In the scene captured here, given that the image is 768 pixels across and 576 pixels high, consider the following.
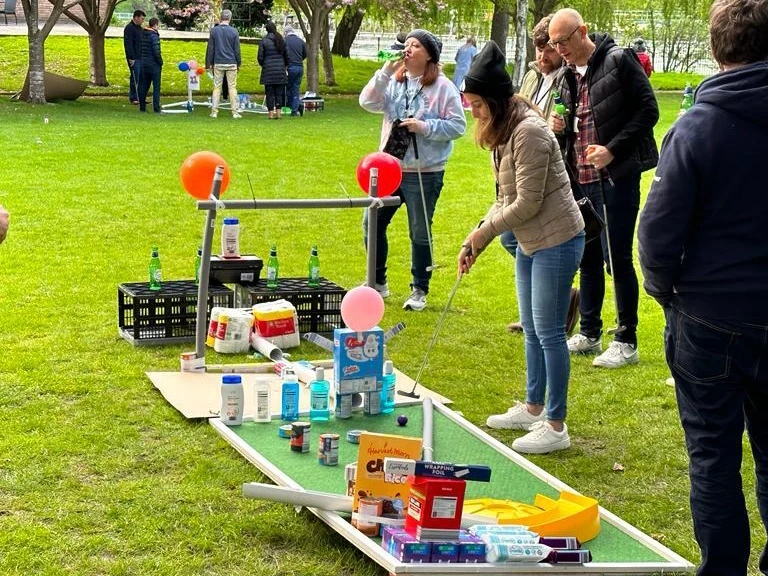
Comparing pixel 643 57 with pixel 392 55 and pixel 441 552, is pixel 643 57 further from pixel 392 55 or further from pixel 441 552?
pixel 441 552

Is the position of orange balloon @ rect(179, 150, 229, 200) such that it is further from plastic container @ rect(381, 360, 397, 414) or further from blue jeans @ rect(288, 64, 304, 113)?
blue jeans @ rect(288, 64, 304, 113)

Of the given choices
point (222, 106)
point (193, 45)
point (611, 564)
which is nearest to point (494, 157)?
point (611, 564)

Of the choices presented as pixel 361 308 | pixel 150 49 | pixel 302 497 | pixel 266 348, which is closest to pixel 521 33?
pixel 150 49

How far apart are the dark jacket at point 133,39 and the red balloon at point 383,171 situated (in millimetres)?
16549

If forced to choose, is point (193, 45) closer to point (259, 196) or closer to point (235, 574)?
point (259, 196)

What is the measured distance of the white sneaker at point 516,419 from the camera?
5609 millimetres

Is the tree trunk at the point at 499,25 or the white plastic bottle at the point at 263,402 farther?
the tree trunk at the point at 499,25

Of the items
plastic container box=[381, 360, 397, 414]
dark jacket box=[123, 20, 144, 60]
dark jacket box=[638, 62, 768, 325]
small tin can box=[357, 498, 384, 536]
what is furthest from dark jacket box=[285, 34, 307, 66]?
dark jacket box=[638, 62, 768, 325]

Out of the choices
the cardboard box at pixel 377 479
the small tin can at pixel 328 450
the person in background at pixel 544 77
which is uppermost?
the person in background at pixel 544 77

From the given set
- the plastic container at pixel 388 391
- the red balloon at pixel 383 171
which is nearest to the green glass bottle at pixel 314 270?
the red balloon at pixel 383 171

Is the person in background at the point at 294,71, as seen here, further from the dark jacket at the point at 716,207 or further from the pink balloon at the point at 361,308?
the dark jacket at the point at 716,207

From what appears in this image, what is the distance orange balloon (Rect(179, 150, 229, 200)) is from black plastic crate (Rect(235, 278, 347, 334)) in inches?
48.6

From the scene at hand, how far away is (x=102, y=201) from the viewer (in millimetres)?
11766

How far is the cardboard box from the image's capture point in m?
4.16
